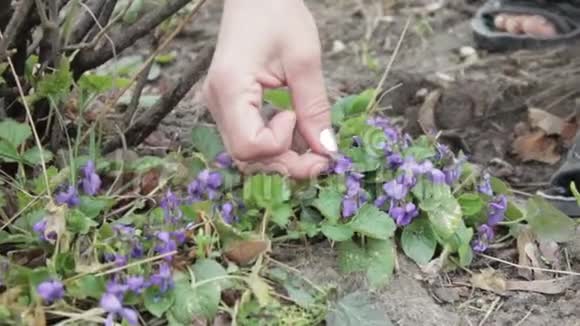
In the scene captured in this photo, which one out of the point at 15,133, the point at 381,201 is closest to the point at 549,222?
the point at 381,201

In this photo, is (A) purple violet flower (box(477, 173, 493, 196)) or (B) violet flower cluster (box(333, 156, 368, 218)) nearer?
(B) violet flower cluster (box(333, 156, 368, 218))

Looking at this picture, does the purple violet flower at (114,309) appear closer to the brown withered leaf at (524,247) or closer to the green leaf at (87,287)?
the green leaf at (87,287)

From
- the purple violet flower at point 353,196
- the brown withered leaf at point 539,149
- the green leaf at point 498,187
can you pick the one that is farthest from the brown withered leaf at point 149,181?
the brown withered leaf at point 539,149

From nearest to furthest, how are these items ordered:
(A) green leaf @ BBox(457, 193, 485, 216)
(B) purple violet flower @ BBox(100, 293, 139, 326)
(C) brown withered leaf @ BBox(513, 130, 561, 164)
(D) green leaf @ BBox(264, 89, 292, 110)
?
(B) purple violet flower @ BBox(100, 293, 139, 326), (A) green leaf @ BBox(457, 193, 485, 216), (D) green leaf @ BBox(264, 89, 292, 110), (C) brown withered leaf @ BBox(513, 130, 561, 164)

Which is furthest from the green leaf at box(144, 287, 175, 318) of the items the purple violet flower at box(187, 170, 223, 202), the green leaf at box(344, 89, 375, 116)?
the green leaf at box(344, 89, 375, 116)

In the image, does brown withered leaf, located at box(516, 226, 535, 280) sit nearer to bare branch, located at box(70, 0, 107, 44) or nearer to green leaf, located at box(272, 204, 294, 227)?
green leaf, located at box(272, 204, 294, 227)

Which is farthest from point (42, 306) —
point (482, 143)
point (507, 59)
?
point (507, 59)

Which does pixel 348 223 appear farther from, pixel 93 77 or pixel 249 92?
pixel 93 77
